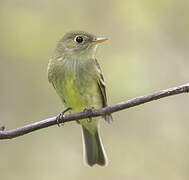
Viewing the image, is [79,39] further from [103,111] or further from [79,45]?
[103,111]

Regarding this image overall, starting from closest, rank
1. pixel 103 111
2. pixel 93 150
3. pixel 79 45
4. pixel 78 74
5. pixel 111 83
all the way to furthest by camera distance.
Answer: pixel 103 111
pixel 78 74
pixel 79 45
pixel 93 150
pixel 111 83

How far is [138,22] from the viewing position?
629 cm

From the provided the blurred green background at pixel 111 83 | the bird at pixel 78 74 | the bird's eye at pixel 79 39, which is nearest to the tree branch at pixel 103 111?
the bird at pixel 78 74

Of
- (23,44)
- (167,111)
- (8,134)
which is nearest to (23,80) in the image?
Answer: (23,44)

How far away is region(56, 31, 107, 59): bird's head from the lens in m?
5.39

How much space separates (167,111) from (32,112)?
7.06 feet

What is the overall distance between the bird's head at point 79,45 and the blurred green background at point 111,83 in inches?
26.8

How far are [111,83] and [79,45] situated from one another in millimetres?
1026

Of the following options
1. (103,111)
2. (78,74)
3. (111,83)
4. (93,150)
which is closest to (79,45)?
(78,74)

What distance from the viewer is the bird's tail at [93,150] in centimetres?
600

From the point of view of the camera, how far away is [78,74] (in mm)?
5090

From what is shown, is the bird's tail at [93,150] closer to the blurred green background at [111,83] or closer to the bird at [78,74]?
the blurred green background at [111,83]

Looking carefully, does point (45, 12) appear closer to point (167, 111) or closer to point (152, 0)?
point (152, 0)

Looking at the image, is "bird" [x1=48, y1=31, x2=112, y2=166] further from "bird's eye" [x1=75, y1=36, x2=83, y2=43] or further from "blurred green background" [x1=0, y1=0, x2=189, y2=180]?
"blurred green background" [x1=0, y1=0, x2=189, y2=180]
